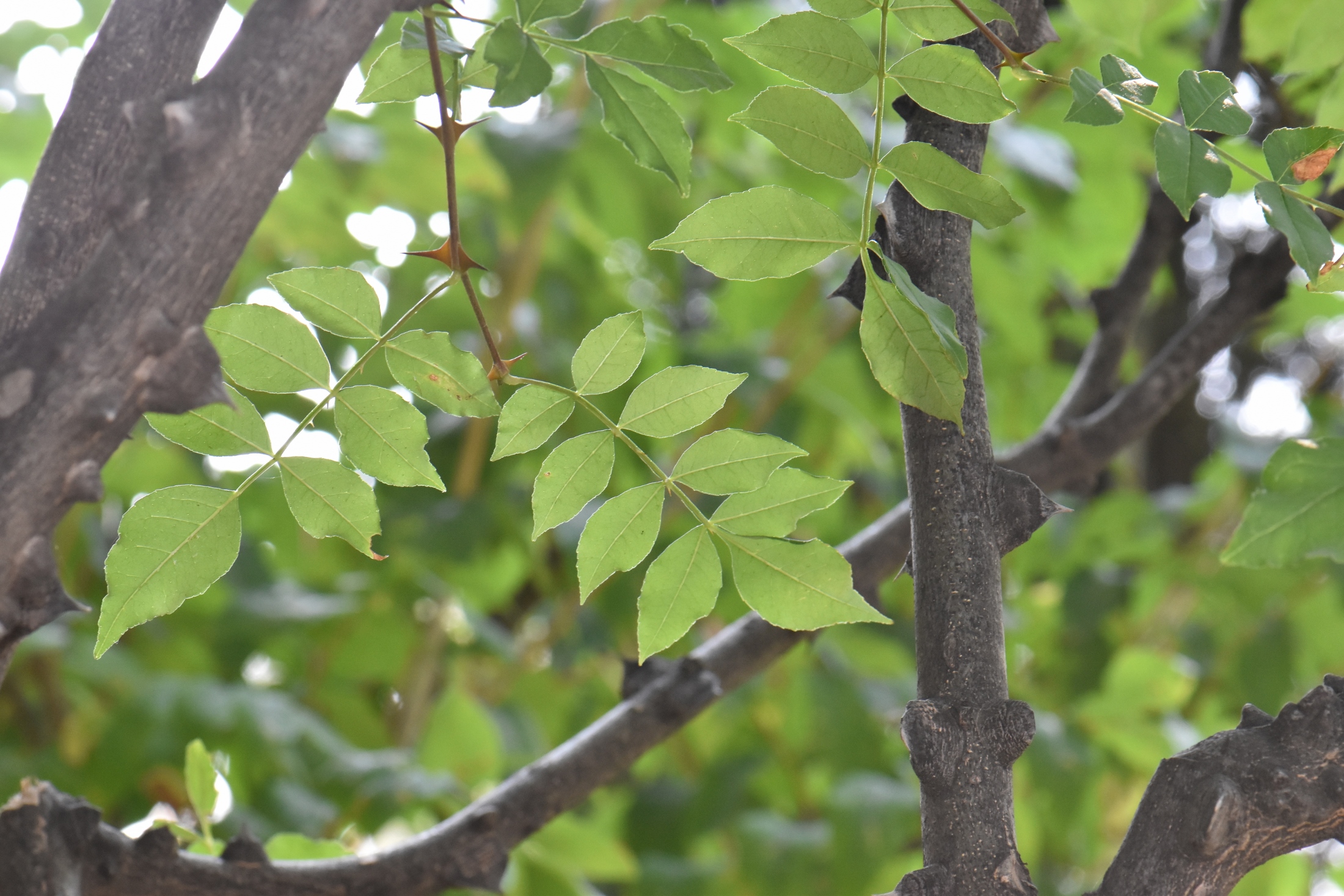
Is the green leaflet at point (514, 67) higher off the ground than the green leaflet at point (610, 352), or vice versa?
the green leaflet at point (514, 67)

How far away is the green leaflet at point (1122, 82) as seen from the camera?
0.53 ft

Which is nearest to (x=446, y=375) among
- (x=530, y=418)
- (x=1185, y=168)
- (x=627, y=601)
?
(x=530, y=418)

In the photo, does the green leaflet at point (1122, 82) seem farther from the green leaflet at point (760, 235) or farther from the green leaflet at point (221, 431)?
the green leaflet at point (221, 431)

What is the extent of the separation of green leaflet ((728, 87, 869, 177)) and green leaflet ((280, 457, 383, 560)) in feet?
0.30

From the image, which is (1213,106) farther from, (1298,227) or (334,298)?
(334,298)

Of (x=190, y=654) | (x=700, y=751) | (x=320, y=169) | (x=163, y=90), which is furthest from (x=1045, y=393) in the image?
(x=163, y=90)

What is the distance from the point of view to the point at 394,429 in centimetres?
18

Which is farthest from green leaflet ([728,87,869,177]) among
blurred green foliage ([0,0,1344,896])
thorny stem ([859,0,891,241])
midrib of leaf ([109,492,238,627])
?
blurred green foliage ([0,0,1344,896])

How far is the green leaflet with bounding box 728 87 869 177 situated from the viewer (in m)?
0.17

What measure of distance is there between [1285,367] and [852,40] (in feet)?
4.53

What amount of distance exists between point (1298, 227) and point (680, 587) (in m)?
0.11

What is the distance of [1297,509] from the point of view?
0.22m

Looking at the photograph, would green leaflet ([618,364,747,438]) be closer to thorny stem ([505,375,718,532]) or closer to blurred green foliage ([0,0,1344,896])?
thorny stem ([505,375,718,532])

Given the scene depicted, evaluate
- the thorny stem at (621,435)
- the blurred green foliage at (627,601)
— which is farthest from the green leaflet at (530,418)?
the blurred green foliage at (627,601)
